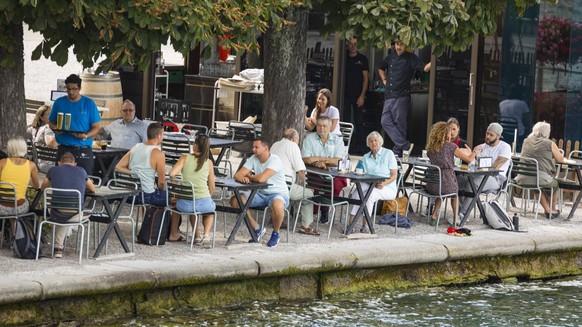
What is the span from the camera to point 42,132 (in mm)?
17219

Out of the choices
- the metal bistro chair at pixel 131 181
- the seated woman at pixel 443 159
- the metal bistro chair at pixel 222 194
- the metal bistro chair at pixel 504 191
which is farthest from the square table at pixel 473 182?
the metal bistro chair at pixel 131 181

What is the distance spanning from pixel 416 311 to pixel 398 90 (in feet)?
26.1

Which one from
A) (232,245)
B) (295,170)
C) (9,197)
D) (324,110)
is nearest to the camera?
(9,197)

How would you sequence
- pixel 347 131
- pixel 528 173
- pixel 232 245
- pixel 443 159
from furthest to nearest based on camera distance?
1. pixel 347 131
2. pixel 528 173
3. pixel 443 159
4. pixel 232 245

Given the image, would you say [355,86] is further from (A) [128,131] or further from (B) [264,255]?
(B) [264,255]

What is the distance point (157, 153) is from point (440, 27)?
3.21 meters

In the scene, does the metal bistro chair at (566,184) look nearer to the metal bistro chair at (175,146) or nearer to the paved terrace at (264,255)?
the paved terrace at (264,255)

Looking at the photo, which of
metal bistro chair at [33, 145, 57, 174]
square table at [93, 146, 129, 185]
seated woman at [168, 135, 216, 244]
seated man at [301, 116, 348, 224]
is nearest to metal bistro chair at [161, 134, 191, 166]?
square table at [93, 146, 129, 185]

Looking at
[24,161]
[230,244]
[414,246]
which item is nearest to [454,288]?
[414,246]

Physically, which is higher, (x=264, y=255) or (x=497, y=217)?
(x=497, y=217)

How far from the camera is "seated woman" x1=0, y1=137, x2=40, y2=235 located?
42.5ft

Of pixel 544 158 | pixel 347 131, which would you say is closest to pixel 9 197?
pixel 544 158

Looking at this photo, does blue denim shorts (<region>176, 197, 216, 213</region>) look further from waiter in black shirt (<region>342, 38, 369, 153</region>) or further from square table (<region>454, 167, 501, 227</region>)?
waiter in black shirt (<region>342, 38, 369, 153</region>)

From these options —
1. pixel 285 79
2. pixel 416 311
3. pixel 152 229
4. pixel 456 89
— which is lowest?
pixel 416 311
